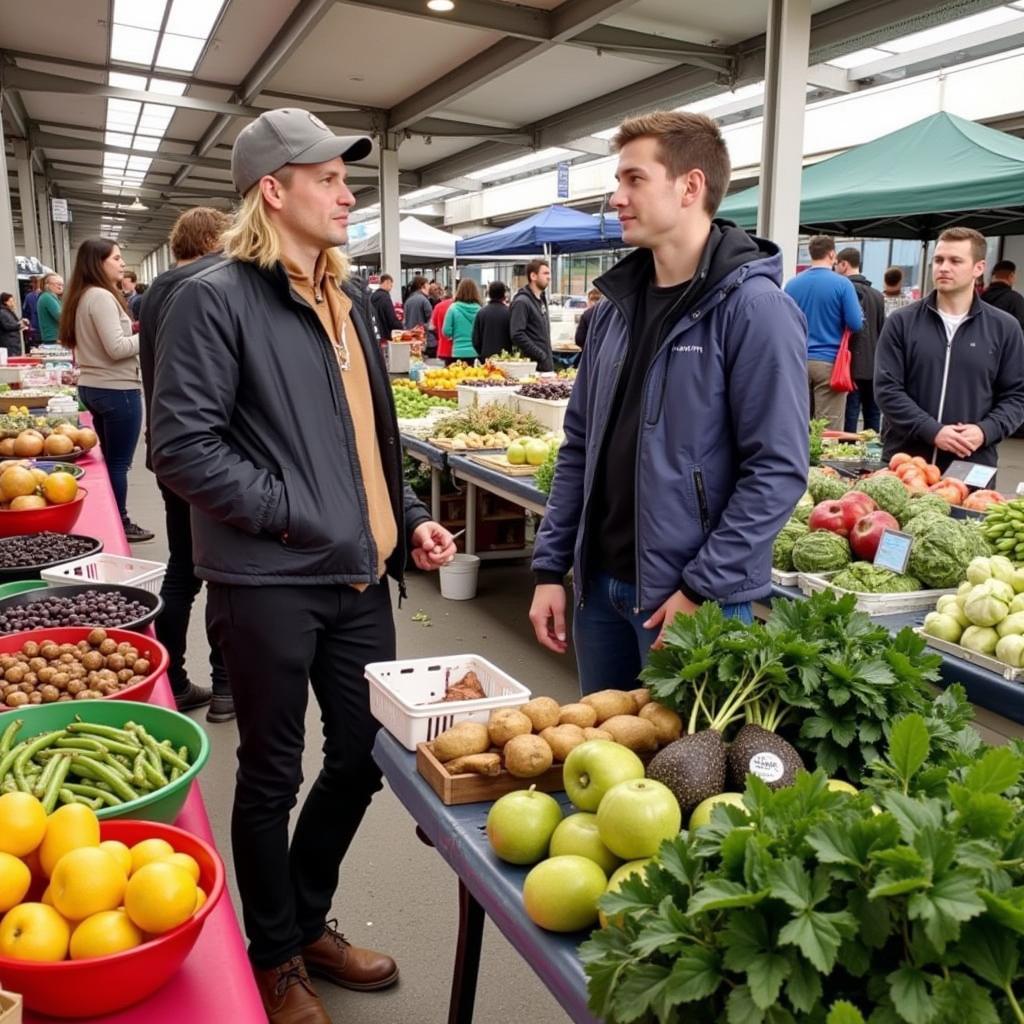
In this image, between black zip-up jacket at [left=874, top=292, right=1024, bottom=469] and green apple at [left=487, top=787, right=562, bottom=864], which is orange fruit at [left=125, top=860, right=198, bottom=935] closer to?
green apple at [left=487, top=787, right=562, bottom=864]

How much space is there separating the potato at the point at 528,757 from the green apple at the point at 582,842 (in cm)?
14

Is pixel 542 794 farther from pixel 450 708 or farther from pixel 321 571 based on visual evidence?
pixel 321 571

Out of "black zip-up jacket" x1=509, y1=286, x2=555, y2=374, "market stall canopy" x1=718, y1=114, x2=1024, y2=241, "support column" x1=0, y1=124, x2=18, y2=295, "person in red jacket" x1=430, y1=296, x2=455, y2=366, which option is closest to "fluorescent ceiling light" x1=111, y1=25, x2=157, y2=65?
"support column" x1=0, y1=124, x2=18, y2=295

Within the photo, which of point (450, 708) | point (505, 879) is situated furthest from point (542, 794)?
point (450, 708)

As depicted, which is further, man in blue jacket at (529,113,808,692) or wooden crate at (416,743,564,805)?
man in blue jacket at (529,113,808,692)

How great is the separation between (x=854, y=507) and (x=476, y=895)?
83.4 inches

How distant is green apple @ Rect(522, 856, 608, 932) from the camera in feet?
3.87

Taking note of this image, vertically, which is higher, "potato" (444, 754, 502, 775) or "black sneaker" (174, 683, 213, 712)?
"potato" (444, 754, 502, 775)

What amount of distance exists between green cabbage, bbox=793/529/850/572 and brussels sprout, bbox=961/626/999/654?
59 cm

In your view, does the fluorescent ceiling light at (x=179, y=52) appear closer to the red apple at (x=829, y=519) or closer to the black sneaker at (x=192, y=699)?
the black sneaker at (x=192, y=699)

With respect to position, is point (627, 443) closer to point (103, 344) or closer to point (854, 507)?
point (854, 507)

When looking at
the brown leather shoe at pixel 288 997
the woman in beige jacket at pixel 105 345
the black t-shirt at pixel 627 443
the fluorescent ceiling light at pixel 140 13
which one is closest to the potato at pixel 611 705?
the black t-shirt at pixel 627 443

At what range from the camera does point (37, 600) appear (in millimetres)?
2279

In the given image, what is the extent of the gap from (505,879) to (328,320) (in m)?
1.27
